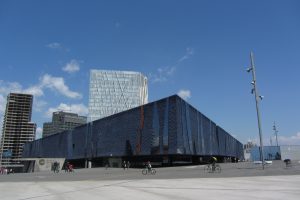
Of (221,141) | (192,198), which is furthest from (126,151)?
(192,198)

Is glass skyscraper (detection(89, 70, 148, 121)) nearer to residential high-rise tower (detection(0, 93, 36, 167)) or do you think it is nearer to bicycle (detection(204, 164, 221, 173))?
residential high-rise tower (detection(0, 93, 36, 167))

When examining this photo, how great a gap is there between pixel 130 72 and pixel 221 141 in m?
79.3

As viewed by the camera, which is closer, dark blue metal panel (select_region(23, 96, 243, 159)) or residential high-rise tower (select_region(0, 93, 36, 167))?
dark blue metal panel (select_region(23, 96, 243, 159))

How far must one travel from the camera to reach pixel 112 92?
182750 millimetres

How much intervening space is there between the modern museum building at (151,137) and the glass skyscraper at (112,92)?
2127 inches

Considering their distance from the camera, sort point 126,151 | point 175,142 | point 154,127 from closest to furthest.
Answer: point 175,142 → point 154,127 → point 126,151

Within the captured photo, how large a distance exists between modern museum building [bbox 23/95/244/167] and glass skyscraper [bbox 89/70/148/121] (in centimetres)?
5403

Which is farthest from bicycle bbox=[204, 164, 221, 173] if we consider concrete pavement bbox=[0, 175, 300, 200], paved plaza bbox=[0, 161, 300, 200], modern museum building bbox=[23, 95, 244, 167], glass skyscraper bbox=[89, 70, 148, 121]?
glass skyscraper bbox=[89, 70, 148, 121]

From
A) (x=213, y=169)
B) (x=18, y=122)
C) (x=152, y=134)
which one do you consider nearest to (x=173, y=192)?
(x=213, y=169)

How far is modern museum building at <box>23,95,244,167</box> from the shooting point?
73688 millimetres

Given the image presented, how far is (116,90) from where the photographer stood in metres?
183

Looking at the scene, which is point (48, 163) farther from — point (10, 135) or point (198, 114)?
point (10, 135)

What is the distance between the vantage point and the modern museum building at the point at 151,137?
73.7 m

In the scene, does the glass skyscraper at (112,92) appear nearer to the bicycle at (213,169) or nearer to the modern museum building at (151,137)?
the modern museum building at (151,137)
